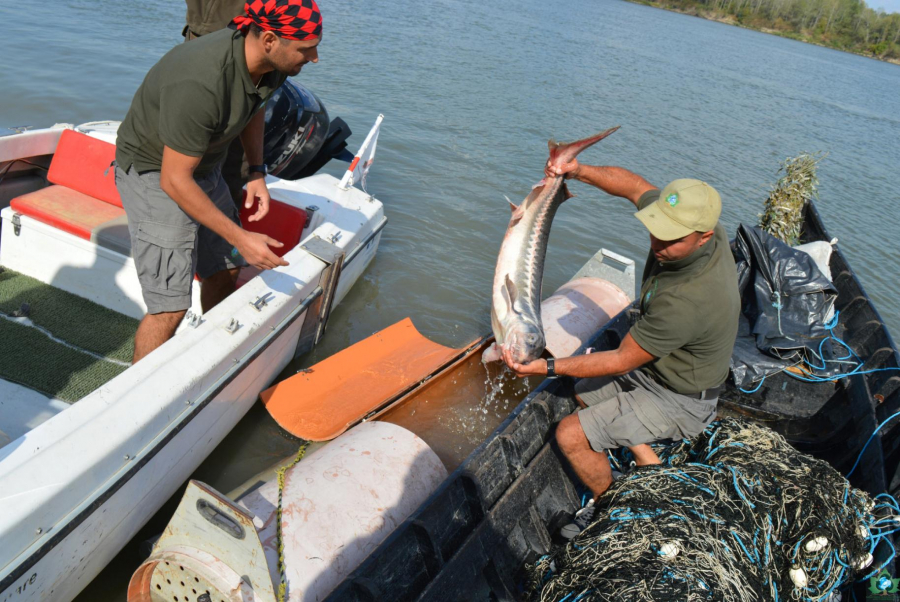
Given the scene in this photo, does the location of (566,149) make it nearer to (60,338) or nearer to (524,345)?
(524,345)

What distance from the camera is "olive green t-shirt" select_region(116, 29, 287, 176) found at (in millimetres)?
2861

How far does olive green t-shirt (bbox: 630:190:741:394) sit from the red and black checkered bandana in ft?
6.91

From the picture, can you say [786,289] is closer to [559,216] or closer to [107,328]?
[559,216]

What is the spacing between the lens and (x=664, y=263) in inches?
127

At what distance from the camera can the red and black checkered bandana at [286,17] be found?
2.84m

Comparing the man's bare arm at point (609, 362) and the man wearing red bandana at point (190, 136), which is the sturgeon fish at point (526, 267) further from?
the man wearing red bandana at point (190, 136)


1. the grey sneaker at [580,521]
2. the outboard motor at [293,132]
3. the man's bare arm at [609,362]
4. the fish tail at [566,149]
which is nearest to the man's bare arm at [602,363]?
the man's bare arm at [609,362]

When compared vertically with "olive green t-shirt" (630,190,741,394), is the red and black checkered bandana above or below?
above

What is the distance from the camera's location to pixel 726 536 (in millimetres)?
3156

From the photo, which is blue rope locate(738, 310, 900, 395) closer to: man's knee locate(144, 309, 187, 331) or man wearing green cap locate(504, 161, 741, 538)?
man wearing green cap locate(504, 161, 741, 538)

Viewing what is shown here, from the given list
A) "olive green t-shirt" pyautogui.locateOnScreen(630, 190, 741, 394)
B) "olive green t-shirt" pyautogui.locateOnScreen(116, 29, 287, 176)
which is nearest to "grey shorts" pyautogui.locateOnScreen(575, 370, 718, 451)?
"olive green t-shirt" pyautogui.locateOnScreen(630, 190, 741, 394)

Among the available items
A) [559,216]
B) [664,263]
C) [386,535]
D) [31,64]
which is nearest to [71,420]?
[386,535]

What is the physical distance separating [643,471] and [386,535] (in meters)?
1.55

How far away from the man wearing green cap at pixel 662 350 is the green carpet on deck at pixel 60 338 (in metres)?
2.57
